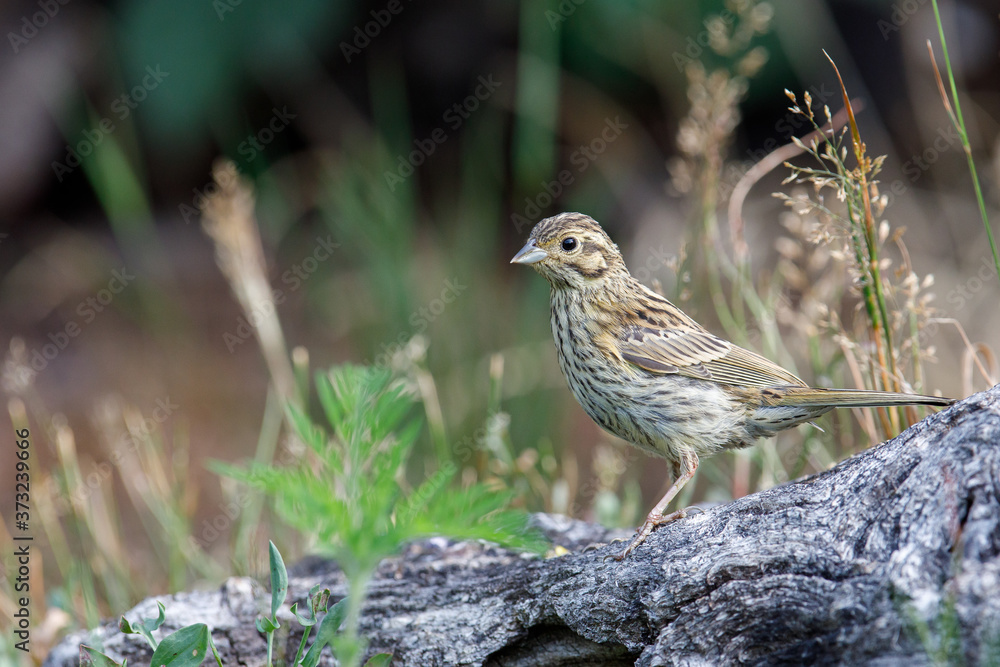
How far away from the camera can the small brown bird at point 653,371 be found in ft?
10.7

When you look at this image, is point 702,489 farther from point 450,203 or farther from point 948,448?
point 948,448

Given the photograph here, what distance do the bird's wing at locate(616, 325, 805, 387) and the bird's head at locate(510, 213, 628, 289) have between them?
11.1 inches

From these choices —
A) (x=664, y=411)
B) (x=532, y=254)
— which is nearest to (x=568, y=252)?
(x=532, y=254)

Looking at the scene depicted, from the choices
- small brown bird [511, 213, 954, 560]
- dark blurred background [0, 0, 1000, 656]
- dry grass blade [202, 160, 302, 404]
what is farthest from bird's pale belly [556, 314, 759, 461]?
dark blurred background [0, 0, 1000, 656]

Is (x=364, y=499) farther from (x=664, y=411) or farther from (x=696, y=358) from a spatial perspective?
(x=696, y=358)

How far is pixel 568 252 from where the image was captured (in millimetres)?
3629

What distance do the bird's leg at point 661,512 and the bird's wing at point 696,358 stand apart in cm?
31

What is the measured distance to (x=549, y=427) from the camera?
557cm

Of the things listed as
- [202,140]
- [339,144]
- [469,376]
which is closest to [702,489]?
[469,376]

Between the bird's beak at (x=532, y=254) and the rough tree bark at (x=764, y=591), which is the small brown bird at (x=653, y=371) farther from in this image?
the rough tree bark at (x=764, y=591)

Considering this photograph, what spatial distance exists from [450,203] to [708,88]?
3.77 metres

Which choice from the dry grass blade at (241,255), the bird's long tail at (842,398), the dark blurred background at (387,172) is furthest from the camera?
the dark blurred background at (387,172)

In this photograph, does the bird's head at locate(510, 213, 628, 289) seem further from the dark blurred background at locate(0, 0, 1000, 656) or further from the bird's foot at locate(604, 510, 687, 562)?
the dark blurred background at locate(0, 0, 1000, 656)

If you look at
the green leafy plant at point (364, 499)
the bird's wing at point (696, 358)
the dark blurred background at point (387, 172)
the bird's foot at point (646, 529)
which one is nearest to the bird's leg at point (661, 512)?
the bird's foot at point (646, 529)
